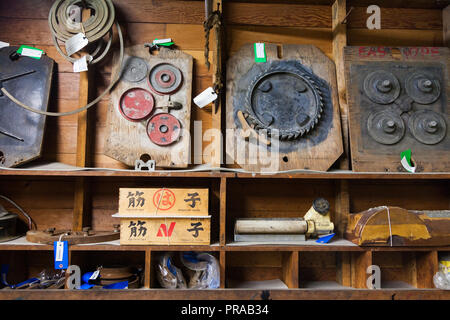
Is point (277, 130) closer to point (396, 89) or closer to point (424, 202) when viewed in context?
point (396, 89)

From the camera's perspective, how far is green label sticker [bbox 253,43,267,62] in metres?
1.87

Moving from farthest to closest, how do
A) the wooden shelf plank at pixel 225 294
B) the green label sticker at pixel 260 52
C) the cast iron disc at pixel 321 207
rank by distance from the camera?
1. the green label sticker at pixel 260 52
2. the cast iron disc at pixel 321 207
3. the wooden shelf plank at pixel 225 294

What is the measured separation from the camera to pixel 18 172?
1.55 metres

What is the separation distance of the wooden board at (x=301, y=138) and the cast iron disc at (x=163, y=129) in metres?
0.31

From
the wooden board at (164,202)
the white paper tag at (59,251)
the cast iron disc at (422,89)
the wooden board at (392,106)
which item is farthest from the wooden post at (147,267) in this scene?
the cast iron disc at (422,89)

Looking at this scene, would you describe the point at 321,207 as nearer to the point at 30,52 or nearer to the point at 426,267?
the point at 426,267

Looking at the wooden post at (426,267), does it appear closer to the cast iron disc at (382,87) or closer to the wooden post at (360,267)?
the wooden post at (360,267)

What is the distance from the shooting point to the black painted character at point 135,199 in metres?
1.54

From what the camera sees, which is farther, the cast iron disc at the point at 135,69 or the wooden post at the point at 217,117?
the cast iron disc at the point at 135,69

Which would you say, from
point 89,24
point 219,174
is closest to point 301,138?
point 219,174

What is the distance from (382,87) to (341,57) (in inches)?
12.0

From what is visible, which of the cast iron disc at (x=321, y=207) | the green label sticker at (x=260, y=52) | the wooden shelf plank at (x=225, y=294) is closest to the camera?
the wooden shelf plank at (x=225, y=294)

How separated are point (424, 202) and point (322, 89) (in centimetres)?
97

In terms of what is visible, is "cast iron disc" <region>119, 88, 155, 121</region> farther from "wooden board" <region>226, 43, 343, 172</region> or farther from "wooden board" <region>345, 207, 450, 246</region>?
"wooden board" <region>345, 207, 450, 246</region>
